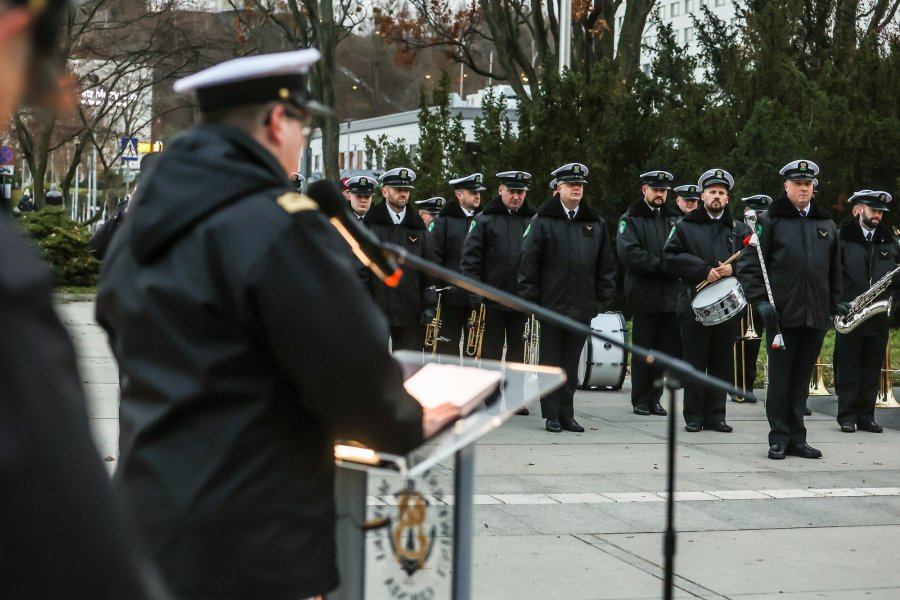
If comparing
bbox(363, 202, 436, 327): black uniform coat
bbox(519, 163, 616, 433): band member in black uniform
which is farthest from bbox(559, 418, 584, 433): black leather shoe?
bbox(363, 202, 436, 327): black uniform coat

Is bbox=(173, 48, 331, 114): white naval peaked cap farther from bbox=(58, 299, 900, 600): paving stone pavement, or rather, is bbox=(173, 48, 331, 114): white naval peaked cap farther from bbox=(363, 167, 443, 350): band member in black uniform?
bbox=(363, 167, 443, 350): band member in black uniform

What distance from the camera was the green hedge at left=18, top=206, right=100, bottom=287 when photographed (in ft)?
105

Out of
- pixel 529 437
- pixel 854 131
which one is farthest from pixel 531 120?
pixel 529 437

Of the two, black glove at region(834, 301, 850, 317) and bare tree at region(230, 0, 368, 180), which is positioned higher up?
bare tree at region(230, 0, 368, 180)

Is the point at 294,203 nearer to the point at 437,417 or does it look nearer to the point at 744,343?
the point at 437,417

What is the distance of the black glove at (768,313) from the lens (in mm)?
10523

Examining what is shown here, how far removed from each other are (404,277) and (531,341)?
1995mm

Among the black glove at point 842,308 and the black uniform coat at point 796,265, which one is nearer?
the black uniform coat at point 796,265

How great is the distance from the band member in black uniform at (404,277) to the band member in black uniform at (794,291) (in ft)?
11.0

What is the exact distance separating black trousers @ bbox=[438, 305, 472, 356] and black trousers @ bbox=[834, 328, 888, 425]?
3.96m

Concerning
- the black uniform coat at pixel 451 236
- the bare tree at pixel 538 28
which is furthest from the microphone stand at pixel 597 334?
the bare tree at pixel 538 28

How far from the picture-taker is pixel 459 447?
125 inches

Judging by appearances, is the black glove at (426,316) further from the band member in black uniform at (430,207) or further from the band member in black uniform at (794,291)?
the band member in black uniform at (430,207)

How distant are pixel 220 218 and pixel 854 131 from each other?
19.1m
